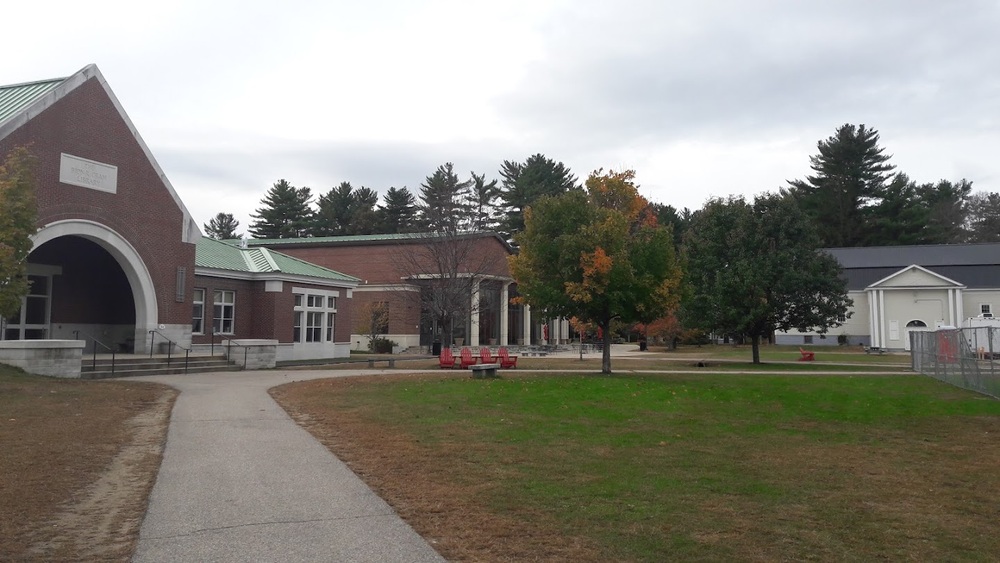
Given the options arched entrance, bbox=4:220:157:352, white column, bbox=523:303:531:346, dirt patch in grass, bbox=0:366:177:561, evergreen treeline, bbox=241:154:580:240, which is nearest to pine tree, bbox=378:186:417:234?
evergreen treeline, bbox=241:154:580:240

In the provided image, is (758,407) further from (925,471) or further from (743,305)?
(743,305)

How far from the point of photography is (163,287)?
28.4 meters

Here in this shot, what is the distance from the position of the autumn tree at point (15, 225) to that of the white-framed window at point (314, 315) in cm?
1774

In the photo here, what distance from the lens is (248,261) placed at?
36.2 m

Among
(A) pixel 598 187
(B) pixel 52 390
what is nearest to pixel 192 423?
(B) pixel 52 390

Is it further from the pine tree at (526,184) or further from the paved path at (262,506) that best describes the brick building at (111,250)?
the pine tree at (526,184)

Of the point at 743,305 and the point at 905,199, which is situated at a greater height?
the point at 905,199

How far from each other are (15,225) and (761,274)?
3011cm

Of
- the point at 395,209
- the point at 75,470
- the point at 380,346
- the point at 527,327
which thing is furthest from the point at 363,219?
the point at 75,470

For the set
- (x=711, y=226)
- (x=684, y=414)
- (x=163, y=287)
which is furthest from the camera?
(x=711, y=226)

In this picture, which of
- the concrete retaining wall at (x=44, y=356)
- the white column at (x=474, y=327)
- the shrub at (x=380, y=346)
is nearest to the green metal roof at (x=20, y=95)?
the concrete retaining wall at (x=44, y=356)

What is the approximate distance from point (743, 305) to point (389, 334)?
27119 mm

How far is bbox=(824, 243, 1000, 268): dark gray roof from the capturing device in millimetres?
62938

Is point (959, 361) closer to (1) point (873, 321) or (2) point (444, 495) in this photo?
(2) point (444, 495)
